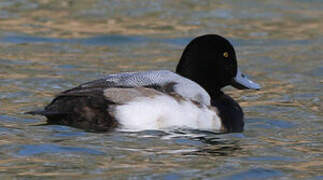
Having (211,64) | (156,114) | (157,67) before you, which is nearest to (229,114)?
(211,64)

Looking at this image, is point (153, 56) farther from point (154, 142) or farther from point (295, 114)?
point (154, 142)

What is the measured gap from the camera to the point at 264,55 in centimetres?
1058

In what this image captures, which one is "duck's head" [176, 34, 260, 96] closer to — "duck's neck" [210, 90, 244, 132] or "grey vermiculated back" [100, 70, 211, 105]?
"duck's neck" [210, 90, 244, 132]

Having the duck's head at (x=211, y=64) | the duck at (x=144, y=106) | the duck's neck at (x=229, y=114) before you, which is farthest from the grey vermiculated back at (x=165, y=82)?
the duck's head at (x=211, y=64)

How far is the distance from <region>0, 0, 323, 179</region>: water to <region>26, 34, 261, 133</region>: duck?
92mm

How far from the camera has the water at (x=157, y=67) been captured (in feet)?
19.8

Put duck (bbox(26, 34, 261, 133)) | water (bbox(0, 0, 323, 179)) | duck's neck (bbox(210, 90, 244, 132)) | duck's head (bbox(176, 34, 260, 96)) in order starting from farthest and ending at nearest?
duck's head (bbox(176, 34, 260, 96)) < duck's neck (bbox(210, 90, 244, 132)) < duck (bbox(26, 34, 261, 133)) < water (bbox(0, 0, 323, 179))

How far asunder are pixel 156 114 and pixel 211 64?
3.01ft

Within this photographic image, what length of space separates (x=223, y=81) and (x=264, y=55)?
3067 millimetres

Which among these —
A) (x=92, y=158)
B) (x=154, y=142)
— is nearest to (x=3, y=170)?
(x=92, y=158)

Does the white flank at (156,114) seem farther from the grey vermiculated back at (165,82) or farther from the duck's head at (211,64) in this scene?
the duck's head at (211,64)

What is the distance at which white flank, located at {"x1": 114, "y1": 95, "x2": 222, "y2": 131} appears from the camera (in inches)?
264

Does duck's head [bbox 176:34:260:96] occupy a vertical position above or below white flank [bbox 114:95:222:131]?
above

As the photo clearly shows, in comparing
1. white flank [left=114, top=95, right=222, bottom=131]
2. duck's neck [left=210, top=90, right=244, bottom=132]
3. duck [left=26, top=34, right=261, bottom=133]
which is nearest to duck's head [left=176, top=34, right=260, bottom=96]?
duck [left=26, top=34, right=261, bottom=133]
